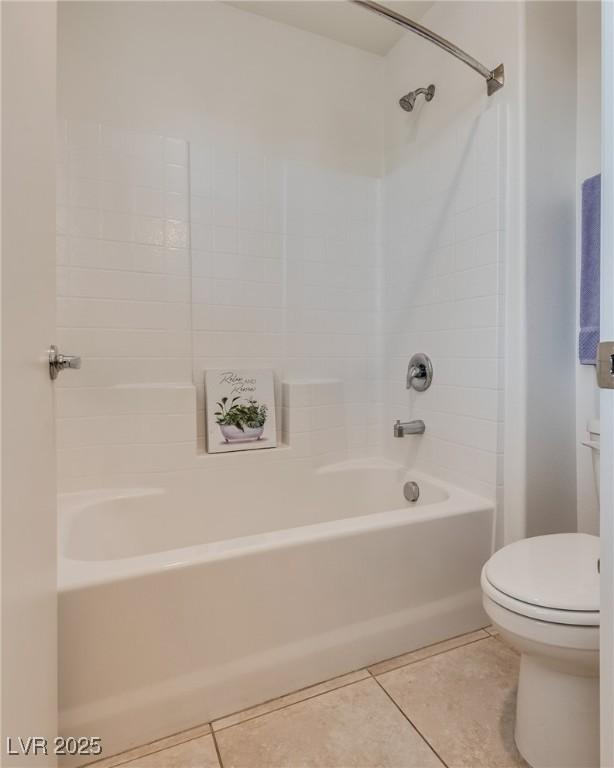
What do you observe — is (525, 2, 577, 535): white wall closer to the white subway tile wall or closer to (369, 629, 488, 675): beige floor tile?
the white subway tile wall

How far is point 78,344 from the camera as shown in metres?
1.78

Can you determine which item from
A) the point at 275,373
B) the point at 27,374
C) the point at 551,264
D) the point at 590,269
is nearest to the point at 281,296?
the point at 275,373

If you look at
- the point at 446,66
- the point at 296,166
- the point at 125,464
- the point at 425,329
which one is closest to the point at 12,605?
the point at 125,464

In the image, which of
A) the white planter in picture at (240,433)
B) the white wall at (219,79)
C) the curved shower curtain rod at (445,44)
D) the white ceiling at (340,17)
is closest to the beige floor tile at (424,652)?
the white planter in picture at (240,433)

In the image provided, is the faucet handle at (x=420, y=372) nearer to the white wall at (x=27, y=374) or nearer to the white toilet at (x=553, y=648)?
the white toilet at (x=553, y=648)

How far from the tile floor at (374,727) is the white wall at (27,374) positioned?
1.29 ft

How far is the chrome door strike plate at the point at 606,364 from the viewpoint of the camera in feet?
→ 2.01

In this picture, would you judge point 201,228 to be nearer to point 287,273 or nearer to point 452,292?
point 287,273

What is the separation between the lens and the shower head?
77.3 inches

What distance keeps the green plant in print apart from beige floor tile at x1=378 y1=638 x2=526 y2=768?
3.72 feet

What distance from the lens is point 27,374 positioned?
699 millimetres

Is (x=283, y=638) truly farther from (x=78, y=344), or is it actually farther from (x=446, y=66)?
(x=446, y=66)

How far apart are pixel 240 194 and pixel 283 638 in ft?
6.03

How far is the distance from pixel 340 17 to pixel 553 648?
2638mm
